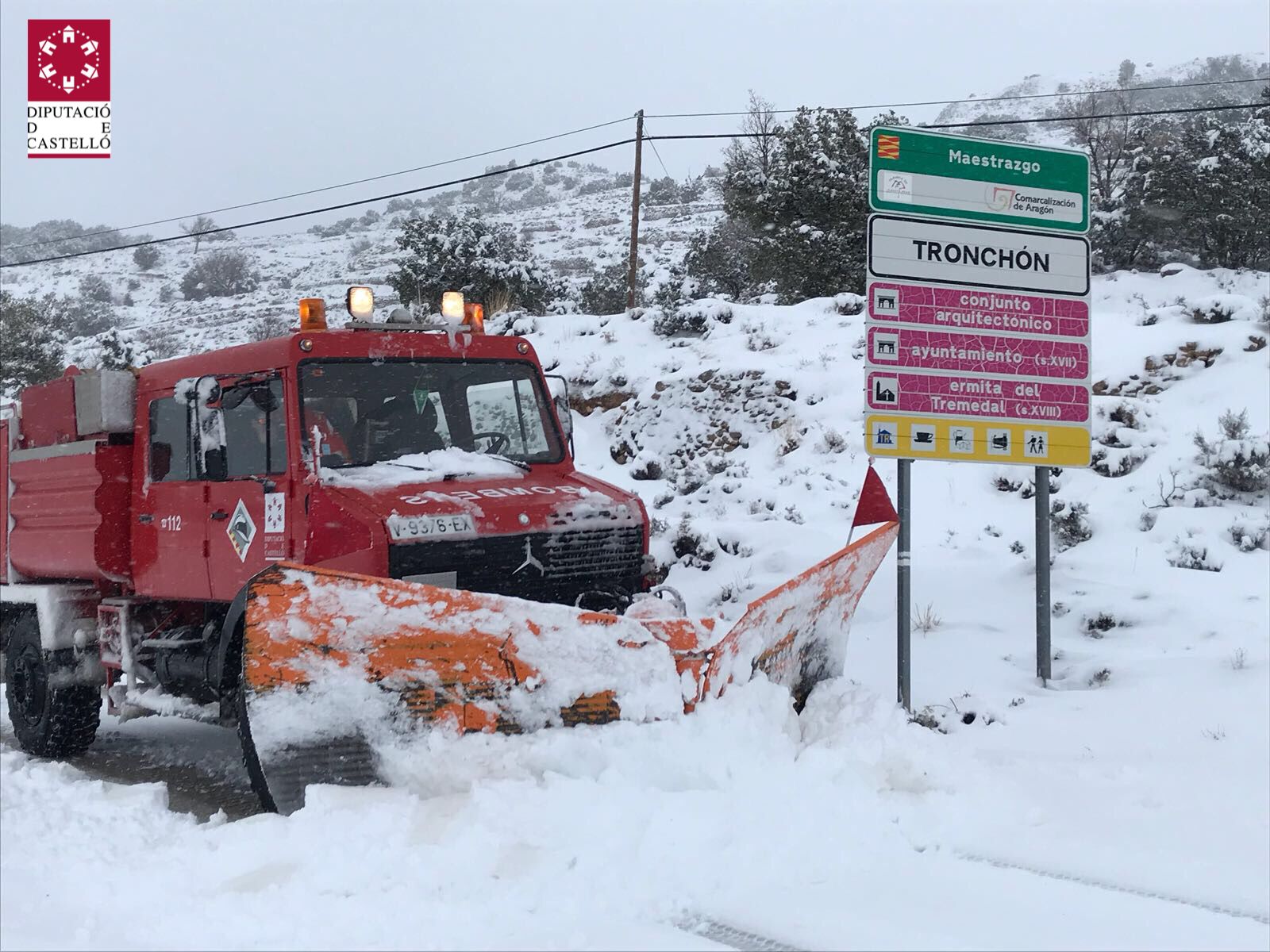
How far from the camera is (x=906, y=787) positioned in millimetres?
4914

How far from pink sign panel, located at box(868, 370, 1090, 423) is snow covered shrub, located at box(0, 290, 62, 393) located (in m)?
28.3

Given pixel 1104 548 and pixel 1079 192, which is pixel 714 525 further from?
pixel 1079 192

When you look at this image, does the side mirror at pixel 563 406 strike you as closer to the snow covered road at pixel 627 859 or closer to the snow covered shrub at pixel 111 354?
the snow covered road at pixel 627 859

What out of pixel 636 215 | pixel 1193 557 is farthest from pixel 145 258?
pixel 1193 557

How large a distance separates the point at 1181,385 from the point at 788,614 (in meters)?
9.12

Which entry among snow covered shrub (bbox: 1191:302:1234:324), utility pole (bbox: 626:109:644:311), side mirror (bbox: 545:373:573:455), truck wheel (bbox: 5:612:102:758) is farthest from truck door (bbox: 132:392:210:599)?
utility pole (bbox: 626:109:644:311)

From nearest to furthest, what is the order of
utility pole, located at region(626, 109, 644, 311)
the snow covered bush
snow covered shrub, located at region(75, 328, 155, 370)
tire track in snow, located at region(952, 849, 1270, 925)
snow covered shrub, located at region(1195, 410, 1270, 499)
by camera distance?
tire track in snow, located at region(952, 849, 1270, 925), snow covered shrub, located at region(1195, 410, 1270, 499), utility pole, located at region(626, 109, 644, 311), the snow covered bush, snow covered shrub, located at region(75, 328, 155, 370)

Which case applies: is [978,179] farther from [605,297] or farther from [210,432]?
[605,297]

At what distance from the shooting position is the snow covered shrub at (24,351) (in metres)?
30.1

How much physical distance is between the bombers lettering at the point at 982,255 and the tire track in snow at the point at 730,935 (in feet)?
14.6

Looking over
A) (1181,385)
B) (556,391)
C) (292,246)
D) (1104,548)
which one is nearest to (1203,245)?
(1181,385)

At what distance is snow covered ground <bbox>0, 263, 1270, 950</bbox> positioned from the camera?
377cm

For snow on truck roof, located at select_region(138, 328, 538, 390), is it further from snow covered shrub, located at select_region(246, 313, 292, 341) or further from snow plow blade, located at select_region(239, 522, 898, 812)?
snow covered shrub, located at select_region(246, 313, 292, 341)

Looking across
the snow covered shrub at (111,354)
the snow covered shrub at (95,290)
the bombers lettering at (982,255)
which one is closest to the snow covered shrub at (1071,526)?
the bombers lettering at (982,255)
